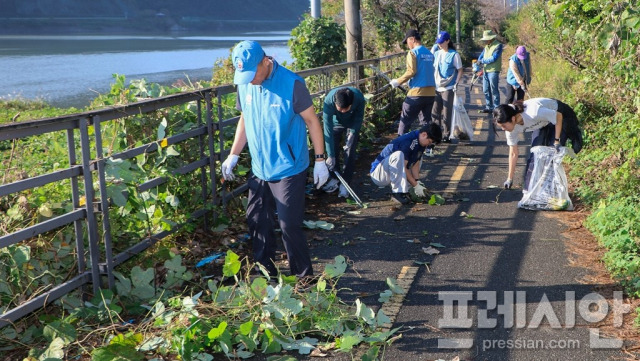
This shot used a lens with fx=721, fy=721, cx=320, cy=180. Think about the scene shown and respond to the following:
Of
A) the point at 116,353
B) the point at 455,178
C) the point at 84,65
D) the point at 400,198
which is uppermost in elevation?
the point at 116,353

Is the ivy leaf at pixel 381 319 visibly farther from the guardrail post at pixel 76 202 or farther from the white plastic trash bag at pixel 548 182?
the white plastic trash bag at pixel 548 182

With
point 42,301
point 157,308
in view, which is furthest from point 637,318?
point 42,301

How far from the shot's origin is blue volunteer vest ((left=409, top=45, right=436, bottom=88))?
11164 millimetres

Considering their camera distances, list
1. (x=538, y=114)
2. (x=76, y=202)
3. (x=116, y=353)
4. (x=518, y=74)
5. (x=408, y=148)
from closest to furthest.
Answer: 1. (x=116, y=353)
2. (x=76, y=202)
3. (x=538, y=114)
4. (x=408, y=148)
5. (x=518, y=74)

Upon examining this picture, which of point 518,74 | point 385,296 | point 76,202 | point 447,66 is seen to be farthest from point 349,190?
point 518,74

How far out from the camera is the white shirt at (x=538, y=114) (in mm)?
8195

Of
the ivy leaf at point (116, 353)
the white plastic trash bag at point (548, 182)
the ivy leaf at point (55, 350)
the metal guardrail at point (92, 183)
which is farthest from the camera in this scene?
the white plastic trash bag at point (548, 182)

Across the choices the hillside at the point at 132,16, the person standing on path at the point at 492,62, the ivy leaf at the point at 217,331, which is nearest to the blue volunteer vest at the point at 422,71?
the person standing on path at the point at 492,62

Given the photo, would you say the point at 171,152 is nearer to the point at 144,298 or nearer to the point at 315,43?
the point at 144,298

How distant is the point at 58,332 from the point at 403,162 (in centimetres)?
502

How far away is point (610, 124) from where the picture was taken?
436 inches

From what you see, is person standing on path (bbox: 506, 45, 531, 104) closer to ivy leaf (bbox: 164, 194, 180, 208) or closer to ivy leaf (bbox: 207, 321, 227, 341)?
ivy leaf (bbox: 164, 194, 180, 208)

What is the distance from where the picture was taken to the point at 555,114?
822cm

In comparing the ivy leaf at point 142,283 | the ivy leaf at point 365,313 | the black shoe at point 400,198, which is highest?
the ivy leaf at point 142,283
